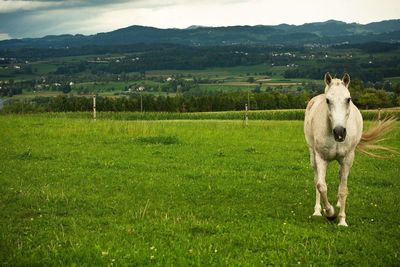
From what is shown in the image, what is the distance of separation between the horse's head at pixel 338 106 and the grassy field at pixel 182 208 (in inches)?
85.3

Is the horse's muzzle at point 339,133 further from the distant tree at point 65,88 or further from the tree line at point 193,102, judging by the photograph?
the distant tree at point 65,88

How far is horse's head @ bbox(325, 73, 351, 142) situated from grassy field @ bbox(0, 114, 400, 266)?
7.11ft

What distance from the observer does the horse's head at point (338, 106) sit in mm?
8971

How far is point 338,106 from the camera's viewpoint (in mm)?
9250

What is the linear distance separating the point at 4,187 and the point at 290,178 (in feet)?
31.0

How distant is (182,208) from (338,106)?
15.5ft

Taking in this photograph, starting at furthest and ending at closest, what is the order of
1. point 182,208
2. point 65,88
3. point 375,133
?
point 65,88
point 375,133
point 182,208

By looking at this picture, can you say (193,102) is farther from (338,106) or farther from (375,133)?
(338,106)

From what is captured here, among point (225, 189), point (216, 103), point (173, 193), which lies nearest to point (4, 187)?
point (173, 193)

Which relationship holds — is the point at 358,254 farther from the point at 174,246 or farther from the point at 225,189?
the point at 225,189

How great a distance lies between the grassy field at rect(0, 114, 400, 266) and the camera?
314 inches

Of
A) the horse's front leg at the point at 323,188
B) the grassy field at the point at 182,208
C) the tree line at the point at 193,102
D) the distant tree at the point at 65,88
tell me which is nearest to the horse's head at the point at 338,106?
the horse's front leg at the point at 323,188

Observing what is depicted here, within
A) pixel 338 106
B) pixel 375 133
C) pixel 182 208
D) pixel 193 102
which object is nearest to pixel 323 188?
pixel 338 106

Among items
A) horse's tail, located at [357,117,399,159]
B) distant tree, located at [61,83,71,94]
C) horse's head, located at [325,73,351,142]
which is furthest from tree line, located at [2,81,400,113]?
horse's head, located at [325,73,351,142]
